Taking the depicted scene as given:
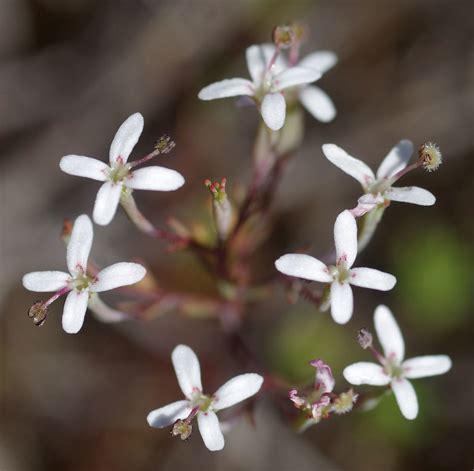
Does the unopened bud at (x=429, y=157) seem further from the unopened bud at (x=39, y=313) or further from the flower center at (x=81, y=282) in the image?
the unopened bud at (x=39, y=313)

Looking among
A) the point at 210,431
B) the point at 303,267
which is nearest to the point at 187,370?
the point at 210,431

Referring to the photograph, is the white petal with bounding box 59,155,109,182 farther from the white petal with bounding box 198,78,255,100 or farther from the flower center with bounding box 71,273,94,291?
the white petal with bounding box 198,78,255,100

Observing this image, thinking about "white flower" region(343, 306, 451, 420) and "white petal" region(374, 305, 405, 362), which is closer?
"white flower" region(343, 306, 451, 420)

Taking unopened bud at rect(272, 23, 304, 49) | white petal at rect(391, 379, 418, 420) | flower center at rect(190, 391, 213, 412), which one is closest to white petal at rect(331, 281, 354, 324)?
white petal at rect(391, 379, 418, 420)

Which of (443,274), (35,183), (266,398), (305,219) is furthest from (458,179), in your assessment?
(35,183)

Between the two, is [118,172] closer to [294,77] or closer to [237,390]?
[294,77]

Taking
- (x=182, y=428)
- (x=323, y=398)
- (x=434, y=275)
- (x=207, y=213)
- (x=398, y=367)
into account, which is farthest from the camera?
(x=434, y=275)

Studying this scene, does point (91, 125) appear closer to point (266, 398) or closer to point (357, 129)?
point (357, 129)
